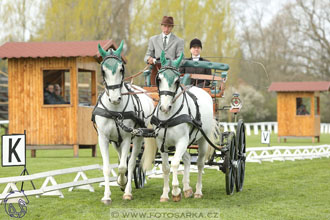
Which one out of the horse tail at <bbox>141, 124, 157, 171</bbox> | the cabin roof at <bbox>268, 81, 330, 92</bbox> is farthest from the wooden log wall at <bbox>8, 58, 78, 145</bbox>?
the cabin roof at <bbox>268, 81, 330, 92</bbox>

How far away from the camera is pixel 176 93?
30.3 feet

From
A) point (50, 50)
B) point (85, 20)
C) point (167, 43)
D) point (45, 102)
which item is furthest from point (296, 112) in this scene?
point (167, 43)

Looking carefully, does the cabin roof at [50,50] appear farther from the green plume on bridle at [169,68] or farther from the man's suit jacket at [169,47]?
the green plume on bridle at [169,68]

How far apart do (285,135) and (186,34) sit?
15511 millimetres

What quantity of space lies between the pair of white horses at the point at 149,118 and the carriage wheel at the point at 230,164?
1.39 ft

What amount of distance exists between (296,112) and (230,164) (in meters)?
22.0

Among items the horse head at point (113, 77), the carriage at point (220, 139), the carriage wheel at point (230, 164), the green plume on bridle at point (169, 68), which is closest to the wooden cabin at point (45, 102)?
the carriage at point (220, 139)

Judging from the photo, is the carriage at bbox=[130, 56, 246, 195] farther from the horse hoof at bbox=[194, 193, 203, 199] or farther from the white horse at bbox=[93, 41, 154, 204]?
the white horse at bbox=[93, 41, 154, 204]

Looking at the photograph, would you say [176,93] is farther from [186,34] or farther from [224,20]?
[224,20]

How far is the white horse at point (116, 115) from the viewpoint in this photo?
902 centimetres

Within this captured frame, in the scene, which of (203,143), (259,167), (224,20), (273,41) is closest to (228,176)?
(203,143)

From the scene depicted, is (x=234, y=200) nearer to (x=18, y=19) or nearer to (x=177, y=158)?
(x=177, y=158)

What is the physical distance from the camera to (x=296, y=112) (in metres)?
31.8

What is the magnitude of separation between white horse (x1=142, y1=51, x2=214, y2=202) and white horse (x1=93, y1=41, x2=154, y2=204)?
1.40 feet
